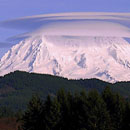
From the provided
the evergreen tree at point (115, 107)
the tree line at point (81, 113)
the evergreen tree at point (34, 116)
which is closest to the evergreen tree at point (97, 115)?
the tree line at point (81, 113)

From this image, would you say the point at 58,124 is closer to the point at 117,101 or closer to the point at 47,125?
the point at 47,125

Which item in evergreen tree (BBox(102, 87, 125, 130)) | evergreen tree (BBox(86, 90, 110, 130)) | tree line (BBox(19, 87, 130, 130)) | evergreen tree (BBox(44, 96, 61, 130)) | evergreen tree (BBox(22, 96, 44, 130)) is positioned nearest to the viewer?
evergreen tree (BBox(86, 90, 110, 130))

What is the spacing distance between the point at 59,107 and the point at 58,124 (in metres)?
3.29

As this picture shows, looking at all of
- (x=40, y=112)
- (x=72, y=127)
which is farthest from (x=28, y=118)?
(x=72, y=127)

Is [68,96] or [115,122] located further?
[68,96]

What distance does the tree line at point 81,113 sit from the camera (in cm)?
11769

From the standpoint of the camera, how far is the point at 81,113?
122 metres

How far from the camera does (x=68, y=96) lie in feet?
433

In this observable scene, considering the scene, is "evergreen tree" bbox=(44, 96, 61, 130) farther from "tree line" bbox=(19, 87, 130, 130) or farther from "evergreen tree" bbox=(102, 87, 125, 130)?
"evergreen tree" bbox=(102, 87, 125, 130)

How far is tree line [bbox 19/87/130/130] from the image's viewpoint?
117688 mm

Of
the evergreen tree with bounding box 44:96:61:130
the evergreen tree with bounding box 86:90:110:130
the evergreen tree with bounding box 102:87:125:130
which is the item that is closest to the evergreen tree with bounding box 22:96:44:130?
the evergreen tree with bounding box 44:96:61:130

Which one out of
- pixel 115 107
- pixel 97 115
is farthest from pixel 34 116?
pixel 115 107

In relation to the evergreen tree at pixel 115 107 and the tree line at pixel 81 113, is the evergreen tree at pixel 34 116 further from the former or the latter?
the evergreen tree at pixel 115 107

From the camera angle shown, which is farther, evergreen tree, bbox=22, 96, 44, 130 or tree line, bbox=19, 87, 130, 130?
evergreen tree, bbox=22, 96, 44, 130
